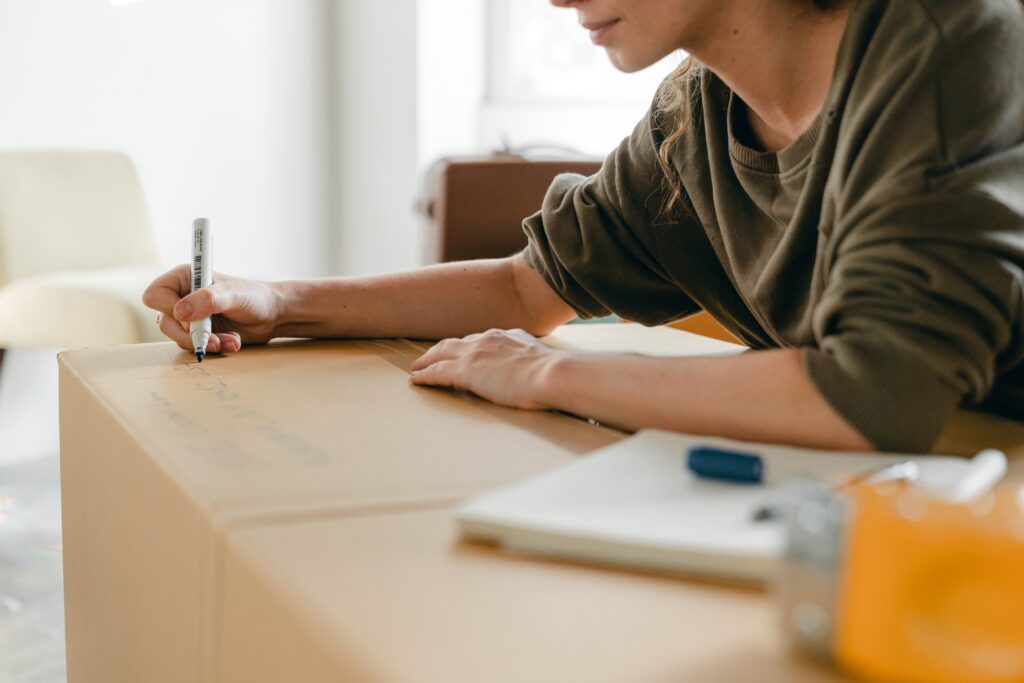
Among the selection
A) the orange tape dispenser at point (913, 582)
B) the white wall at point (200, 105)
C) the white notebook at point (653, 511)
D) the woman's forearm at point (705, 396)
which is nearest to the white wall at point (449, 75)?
the white wall at point (200, 105)

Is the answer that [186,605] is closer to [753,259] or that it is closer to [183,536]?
[183,536]

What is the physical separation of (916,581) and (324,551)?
255 millimetres

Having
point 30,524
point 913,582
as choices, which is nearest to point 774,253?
point 913,582

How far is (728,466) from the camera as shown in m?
0.57

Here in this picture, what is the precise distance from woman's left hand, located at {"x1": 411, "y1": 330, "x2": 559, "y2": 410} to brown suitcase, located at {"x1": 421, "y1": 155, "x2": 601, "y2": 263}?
3.01 ft

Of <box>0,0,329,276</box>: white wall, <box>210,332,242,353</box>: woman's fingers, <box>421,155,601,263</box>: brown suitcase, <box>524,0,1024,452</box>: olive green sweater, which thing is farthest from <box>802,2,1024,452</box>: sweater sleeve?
<box>0,0,329,276</box>: white wall

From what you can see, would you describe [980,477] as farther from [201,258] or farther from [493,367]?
[201,258]

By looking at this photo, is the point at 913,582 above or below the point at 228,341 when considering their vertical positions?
above

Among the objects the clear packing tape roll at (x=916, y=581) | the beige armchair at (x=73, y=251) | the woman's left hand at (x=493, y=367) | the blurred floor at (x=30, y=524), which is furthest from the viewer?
the beige armchair at (x=73, y=251)

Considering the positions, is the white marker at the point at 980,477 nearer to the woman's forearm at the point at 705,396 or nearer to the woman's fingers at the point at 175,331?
the woman's forearm at the point at 705,396

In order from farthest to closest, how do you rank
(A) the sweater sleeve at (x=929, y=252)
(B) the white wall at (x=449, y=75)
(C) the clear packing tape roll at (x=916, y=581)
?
(B) the white wall at (x=449, y=75) → (A) the sweater sleeve at (x=929, y=252) → (C) the clear packing tape roll at (x=916, y=581)

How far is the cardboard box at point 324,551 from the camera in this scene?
1.38ft

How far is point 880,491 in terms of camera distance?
1.29 ft

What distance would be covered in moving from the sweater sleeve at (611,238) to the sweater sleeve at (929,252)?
0.38m
